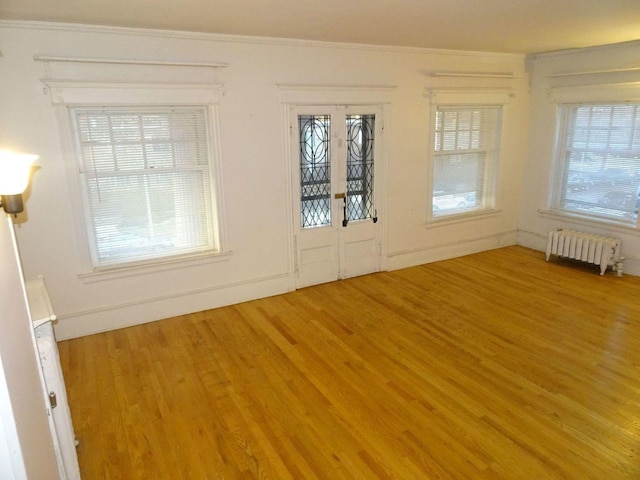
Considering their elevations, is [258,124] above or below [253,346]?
above

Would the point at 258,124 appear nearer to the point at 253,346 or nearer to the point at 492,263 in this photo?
the point at 253,346

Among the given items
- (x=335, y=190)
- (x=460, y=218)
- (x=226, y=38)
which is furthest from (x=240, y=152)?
(x=460, y=218)

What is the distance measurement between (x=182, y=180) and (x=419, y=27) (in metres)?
2.68

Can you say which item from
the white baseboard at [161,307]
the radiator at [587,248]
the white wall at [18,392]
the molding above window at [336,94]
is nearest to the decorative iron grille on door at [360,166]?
the molding above window at [336,94]

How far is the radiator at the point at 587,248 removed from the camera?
544 cm

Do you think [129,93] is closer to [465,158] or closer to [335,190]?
[335,190]

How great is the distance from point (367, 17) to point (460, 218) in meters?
3.44

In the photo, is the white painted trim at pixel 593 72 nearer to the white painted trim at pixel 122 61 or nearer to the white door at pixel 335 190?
the white door at pixel 335 190

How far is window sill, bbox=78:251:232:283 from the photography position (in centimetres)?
409

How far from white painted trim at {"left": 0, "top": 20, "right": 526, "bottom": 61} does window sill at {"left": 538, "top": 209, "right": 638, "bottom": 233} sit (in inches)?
91.6

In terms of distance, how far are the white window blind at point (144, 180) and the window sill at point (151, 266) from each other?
0.07 meters

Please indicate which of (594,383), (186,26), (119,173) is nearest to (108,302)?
(119,173)

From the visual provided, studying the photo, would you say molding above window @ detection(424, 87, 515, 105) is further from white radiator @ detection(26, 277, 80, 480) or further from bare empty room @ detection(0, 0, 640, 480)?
white radiator @ detection(26, 277, 80, 480)

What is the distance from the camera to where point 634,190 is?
5367mm
